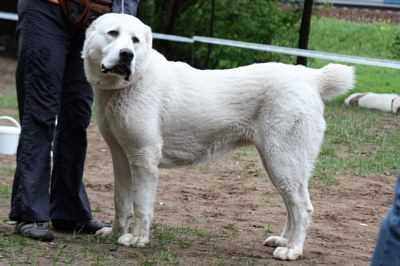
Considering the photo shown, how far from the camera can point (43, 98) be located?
19.5ft

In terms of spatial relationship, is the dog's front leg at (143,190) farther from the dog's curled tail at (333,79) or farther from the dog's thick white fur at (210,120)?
the dog's curled tail at (333,79)

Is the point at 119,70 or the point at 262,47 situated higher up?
the point at 119,70

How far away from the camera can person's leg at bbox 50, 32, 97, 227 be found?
6160 mm

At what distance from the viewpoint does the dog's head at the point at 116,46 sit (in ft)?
18.1

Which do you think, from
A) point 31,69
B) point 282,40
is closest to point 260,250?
point 31,69

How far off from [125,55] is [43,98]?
75 cm

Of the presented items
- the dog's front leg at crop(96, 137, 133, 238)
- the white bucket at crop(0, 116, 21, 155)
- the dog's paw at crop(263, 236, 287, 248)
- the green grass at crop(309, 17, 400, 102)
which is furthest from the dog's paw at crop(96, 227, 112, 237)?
the green grass at crop(309, 17, 400, 102)

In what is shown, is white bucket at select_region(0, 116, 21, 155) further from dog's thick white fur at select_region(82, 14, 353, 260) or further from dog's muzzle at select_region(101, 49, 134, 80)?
dog's muzzle at select_region(101, 49, 134, 80)

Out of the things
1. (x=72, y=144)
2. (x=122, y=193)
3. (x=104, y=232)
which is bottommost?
(x=104, y=232)

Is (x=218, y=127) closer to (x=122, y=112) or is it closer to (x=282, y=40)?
(x=122, y=112)

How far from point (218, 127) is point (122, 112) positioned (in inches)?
25.5

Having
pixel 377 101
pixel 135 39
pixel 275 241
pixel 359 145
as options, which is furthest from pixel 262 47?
pixel 135 39

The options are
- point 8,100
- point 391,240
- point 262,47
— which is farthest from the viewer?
point 262,47

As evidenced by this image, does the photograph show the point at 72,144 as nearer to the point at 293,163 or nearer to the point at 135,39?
the point at 135,39
